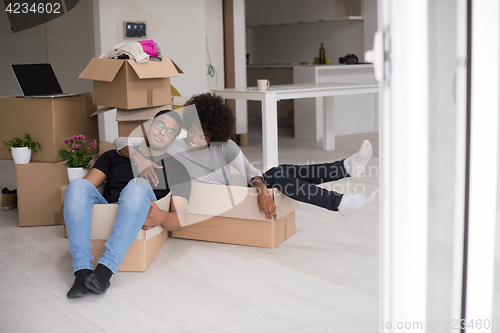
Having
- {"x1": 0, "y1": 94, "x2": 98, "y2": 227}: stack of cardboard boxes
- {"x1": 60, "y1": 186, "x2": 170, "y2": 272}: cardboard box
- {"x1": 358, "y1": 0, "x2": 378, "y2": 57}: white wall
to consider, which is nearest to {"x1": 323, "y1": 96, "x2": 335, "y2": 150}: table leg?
{"x1": 358, "y1": 0, "x2": 378, "y2": 57}: white wall

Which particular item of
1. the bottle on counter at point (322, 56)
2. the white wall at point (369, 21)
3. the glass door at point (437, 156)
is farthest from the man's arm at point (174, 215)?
the bottle on counter at point (322, 56)

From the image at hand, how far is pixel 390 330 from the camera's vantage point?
693 millimetres

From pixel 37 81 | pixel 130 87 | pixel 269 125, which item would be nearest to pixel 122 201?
pixel 130 87

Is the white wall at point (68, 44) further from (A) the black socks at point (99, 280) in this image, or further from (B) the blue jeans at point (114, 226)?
(A) the black socks at point (99, 280)

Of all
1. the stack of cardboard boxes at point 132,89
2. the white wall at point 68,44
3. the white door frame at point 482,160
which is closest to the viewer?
the white door frame at point 482,160

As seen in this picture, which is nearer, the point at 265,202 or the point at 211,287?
the point at 211,287

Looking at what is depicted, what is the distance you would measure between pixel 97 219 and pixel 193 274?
44cm

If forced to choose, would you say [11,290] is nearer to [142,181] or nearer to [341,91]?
[142,181]

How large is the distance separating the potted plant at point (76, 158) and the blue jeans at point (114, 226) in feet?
1.74

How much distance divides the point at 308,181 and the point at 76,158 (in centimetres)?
115

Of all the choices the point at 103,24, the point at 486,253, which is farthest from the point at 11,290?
the point at 103,24

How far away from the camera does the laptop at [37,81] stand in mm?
2664

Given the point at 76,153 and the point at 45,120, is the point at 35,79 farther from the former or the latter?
the point at 76,153

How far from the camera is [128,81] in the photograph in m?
2.52
